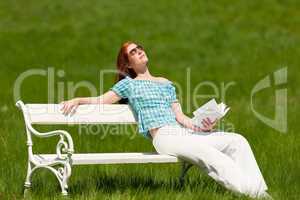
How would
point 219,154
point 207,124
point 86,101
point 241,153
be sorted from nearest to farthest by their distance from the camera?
point 219,154 → point 241,153 → point 207,124 → point 86,101

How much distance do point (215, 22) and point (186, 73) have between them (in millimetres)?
4785

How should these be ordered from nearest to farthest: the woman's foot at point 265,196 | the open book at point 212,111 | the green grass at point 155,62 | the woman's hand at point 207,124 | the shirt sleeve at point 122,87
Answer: the woman's foot at point 265,196 → the open book at point 212,111 → the woman's hand at point 207,124 → the shirt sleeve at point 122,87 → the green grass at point 155,62

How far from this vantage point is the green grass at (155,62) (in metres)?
6.71

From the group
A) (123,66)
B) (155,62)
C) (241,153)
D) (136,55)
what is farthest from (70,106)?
(155,62)

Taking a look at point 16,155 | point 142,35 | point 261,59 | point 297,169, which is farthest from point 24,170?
point 142,35

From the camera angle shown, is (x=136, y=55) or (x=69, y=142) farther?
(x=136, y=55)

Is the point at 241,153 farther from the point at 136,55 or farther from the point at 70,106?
the point at 70,106

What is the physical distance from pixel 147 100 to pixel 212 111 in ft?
2.26

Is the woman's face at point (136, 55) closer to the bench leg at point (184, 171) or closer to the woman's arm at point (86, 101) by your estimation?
the woman's arm at point (86, 101)

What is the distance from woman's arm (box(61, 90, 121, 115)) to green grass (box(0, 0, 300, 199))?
2.30 feet

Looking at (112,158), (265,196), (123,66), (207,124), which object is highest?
(123,66)

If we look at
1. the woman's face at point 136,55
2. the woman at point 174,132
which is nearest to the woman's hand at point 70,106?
the woman at point 174,132

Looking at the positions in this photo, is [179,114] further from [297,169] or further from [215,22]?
[215,22]

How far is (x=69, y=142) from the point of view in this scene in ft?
18.8
